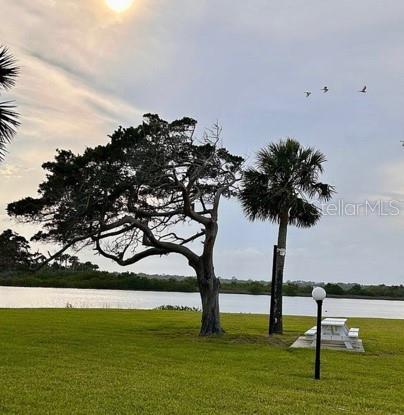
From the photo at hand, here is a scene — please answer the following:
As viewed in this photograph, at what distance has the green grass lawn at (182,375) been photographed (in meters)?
7.68

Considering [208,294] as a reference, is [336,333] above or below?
below

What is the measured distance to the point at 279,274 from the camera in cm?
1955

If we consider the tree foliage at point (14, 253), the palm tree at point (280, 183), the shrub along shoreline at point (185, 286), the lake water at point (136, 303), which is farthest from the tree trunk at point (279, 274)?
the shrub along shoreline at point (185, 286)

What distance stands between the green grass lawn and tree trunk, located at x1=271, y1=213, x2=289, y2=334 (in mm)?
2216

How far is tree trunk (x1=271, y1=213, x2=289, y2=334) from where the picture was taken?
18930mm

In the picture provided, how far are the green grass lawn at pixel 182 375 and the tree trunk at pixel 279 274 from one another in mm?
2216

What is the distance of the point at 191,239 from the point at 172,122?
3.53m

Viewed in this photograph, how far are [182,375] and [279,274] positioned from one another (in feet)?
32.8

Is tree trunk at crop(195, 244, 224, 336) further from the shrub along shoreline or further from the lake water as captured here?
the shrub along shoreline

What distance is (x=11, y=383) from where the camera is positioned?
856 cm

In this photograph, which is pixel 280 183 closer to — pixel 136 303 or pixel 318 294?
pixel 318 294

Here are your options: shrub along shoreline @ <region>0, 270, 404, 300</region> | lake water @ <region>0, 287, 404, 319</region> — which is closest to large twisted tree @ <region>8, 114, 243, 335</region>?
lake water @ <region>0, 287, 404, 319</region>

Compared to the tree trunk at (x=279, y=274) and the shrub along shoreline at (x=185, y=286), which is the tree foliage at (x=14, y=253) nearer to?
the tree trunk at (x=279, y=274)

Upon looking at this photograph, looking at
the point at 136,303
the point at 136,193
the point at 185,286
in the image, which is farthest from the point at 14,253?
the point at 185,286
